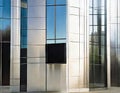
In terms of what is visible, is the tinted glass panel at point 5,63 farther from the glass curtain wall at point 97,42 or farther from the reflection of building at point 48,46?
the glass curtain wall at point 97,42

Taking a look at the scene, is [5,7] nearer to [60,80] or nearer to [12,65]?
[12,65]

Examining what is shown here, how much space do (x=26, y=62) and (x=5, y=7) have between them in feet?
17.3

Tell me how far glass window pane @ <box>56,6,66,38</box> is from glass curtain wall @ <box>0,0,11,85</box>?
4620mm

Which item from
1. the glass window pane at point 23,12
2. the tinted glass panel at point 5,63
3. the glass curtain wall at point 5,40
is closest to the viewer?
the glass window pane at point 23,12

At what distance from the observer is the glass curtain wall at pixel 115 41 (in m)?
28.2

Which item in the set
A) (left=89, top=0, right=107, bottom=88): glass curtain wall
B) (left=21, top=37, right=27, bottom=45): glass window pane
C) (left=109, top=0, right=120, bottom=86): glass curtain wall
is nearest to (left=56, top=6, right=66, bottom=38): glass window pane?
(left=21, top=37, right=27, bottom=45): glass window pane

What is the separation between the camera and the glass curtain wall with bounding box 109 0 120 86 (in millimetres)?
28156

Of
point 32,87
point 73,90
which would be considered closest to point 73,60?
point 73,90

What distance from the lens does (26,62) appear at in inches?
891

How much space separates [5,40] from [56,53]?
5.45 meters

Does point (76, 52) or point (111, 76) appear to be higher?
point (76, 52)

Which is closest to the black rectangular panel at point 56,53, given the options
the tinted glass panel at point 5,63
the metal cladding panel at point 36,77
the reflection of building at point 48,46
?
the reflection of building at point 48,46

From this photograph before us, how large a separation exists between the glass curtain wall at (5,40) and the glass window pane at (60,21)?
15.2 feet

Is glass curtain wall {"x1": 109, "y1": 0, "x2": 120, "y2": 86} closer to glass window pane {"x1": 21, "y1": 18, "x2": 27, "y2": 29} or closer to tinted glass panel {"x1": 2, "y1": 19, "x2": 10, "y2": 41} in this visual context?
glass window pane {"x1": 21, "y1": 18, "x2": 27, "y2": 29}
